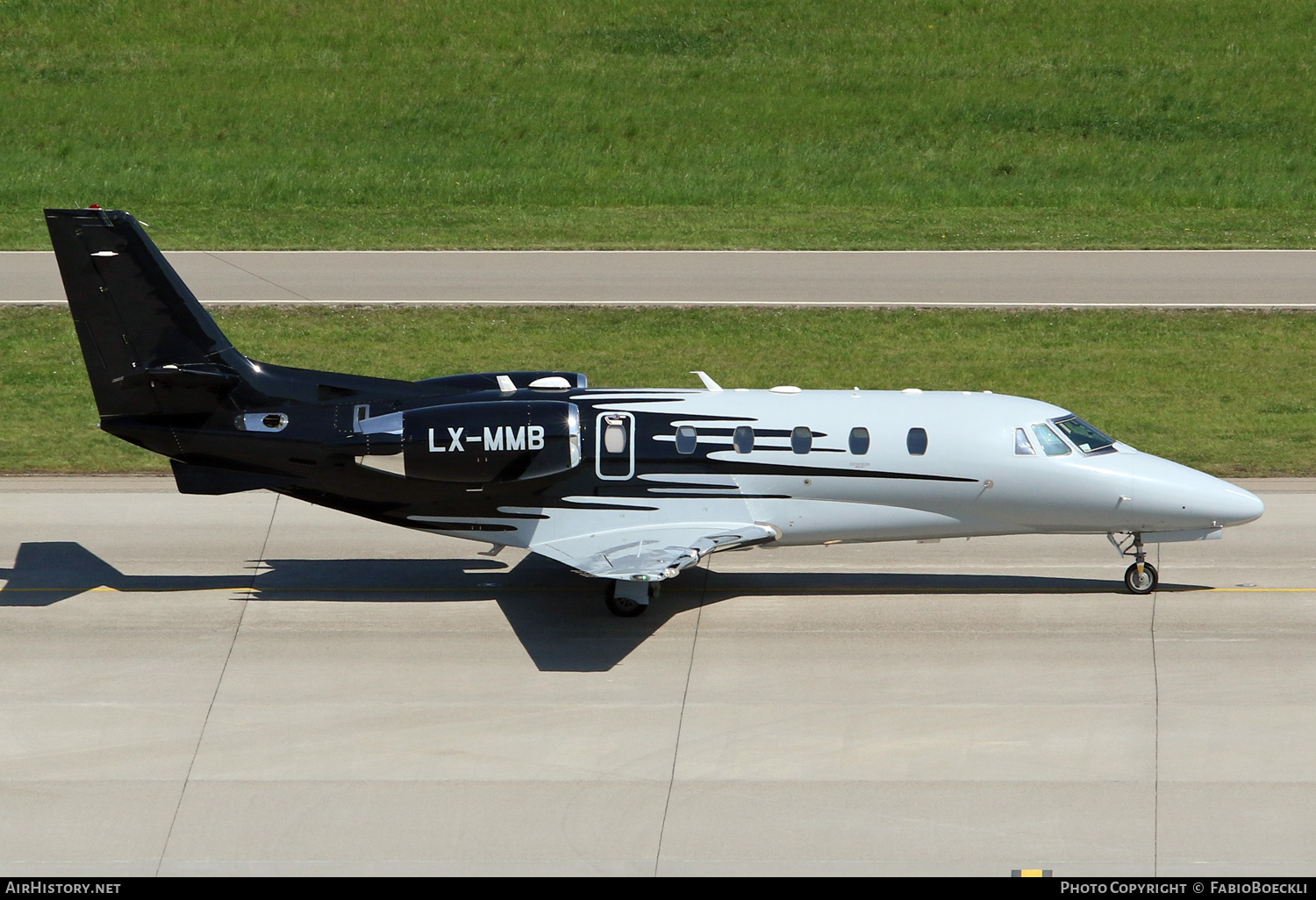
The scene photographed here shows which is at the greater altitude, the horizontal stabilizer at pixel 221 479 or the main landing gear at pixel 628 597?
the horizontal stabilizer at pixel 221 479

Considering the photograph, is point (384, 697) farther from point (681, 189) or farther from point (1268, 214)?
point (1268, 214)

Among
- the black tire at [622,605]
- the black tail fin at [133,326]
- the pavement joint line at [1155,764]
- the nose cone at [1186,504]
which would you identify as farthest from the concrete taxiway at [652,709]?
the black tail fin at [133,326]

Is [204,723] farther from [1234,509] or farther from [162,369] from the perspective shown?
[1234,509]

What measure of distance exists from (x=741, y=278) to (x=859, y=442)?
1717cm

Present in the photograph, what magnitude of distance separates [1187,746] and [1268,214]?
2940 cm

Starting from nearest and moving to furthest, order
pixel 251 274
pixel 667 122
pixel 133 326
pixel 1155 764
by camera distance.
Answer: pixel 1155 764
pixel 133 326
pixel 251 274
pixel 667 122

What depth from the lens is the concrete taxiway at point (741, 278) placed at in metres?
34.1

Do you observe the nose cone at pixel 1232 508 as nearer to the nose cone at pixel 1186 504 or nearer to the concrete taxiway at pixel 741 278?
the nose cone at pixel 1186 504

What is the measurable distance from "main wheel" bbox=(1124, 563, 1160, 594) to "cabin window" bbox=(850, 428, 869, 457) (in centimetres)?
404

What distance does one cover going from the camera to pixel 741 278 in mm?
35781

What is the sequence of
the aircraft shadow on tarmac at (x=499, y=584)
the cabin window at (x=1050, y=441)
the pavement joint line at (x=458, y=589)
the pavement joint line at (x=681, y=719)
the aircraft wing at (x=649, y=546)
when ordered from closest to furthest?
the pavement joint line at (x=681, y=719), the aircraft wing at (x=649, y=546), the cabin window at (x=1050, y=441), the aircraft shadow on tarmac at (x=499, y=584), the pavement joint line at (x=458, y=589)

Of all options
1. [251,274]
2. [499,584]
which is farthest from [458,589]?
[251,274]

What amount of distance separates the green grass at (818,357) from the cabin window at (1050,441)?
713 cm

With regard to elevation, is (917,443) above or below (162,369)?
below
